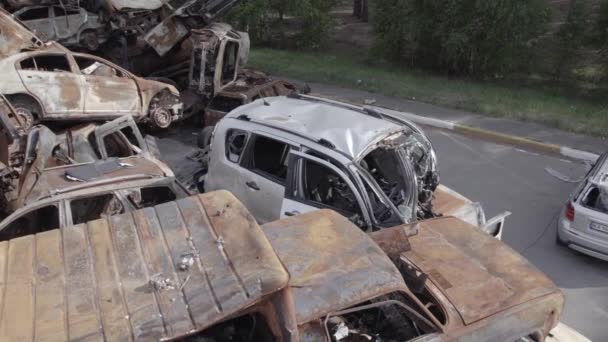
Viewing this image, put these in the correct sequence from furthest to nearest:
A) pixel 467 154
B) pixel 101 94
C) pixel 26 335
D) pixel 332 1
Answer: pixel 332 1
pixel 467 154
pixel 101 94
pixel 26 335

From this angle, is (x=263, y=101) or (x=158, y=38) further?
(x=158, y=38)

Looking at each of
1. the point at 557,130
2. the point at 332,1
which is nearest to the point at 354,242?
the point at 557,130

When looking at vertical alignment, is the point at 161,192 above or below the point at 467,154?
above

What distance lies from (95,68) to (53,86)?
1.04 metres

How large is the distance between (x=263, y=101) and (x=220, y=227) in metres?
3.74

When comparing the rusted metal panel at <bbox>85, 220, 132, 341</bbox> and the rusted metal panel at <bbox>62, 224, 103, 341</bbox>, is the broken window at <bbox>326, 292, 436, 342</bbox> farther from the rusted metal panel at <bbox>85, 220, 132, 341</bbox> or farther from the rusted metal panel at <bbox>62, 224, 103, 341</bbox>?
the rusted metal panel at <bbox>62, 224, 103, 341</bbox>

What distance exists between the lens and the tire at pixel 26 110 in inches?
319

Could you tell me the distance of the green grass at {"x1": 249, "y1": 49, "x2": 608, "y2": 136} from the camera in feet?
39.1

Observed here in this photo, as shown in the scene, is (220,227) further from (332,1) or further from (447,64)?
(332,1)

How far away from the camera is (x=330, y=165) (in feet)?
19.4

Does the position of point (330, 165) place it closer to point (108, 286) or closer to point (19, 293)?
point (108, 286)

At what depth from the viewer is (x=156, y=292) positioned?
3.38 metres

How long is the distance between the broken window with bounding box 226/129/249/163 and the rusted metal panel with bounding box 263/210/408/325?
209 cm

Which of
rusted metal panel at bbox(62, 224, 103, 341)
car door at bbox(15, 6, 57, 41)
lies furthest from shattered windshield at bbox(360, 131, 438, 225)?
car door at bbox(15, 6, 57, 41)
